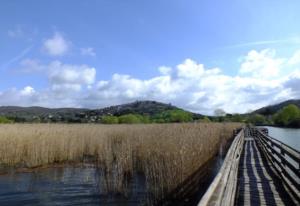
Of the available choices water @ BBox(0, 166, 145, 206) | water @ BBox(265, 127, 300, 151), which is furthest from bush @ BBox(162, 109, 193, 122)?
water @ BBox(0, 166, 145, 206)

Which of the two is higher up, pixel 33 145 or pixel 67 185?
pixel 33 145

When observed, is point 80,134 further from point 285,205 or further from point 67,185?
point 285,205

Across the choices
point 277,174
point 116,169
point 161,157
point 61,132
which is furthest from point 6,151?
point 277,174

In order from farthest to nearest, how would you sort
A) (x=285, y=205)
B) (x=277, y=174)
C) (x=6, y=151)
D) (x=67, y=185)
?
(x=6, y=151), (x=67, y=185), (x=277, y=174), (x=285, y=205)

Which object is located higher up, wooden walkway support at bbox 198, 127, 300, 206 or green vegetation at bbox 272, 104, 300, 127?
green vegetation at bbox 272, 104, 300, 127

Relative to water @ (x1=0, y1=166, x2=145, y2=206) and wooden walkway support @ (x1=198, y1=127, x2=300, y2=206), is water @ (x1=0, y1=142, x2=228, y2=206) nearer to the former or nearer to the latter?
water @ (x1=0, y1=166, x2=145, y2=206)

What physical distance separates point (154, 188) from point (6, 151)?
10.3m

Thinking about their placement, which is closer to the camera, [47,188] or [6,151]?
[47,188]

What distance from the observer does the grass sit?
11562 millimetres

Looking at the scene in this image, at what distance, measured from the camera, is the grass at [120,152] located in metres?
11.6

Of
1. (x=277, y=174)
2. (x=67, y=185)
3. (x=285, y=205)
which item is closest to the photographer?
(x=285, y=205)

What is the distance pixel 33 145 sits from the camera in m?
19.3

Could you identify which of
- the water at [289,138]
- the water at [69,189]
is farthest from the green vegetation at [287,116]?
the water at [69,189]

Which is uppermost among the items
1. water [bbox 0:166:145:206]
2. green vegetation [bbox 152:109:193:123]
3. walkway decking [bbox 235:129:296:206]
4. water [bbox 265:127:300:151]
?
green vegetation [bbox 152:109:193:123]
